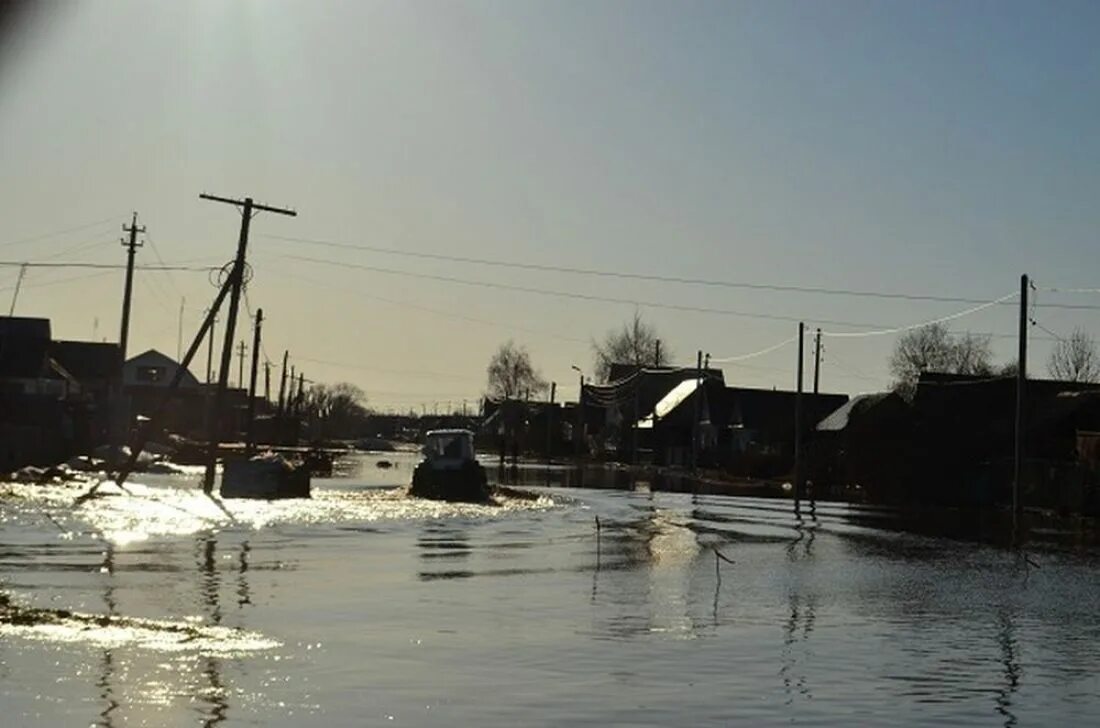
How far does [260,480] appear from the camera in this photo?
179ft

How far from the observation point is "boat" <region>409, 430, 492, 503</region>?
5781 centimetres

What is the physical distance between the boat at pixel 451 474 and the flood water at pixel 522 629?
18.1 meters

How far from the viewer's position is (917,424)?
74875 mm

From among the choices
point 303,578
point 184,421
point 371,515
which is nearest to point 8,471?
point 371,515

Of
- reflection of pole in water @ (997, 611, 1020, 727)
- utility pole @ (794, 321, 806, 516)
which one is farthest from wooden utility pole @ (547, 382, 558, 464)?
reflection of pole in water @ (997, 611, 1020, 727)

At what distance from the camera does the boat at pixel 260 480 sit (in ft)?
178

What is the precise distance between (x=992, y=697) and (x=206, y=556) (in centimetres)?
1727

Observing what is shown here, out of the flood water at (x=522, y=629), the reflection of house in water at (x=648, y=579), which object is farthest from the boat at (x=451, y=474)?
the flood water at (x=522, y=629)

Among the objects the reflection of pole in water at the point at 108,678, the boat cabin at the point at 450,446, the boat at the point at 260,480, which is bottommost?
the reflection of pole in water at the point at 108,678

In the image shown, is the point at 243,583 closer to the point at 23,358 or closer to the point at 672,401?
the point at 23,358

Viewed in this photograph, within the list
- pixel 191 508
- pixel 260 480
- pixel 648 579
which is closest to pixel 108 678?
pixel 648 579

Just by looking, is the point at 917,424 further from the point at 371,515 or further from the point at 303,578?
the point at 303,578

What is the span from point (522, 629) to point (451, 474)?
125 feet

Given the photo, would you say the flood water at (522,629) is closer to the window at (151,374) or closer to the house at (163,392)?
the house at (163,392)
